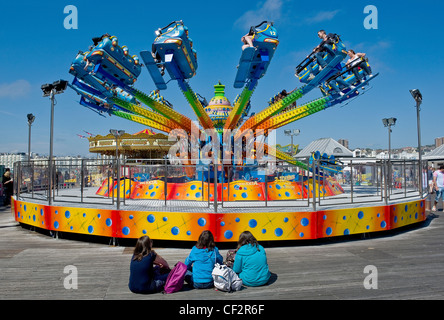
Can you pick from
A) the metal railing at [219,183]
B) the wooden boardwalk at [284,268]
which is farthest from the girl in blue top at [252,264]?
the metal railing at [219,183]

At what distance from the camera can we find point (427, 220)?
12.3 metres

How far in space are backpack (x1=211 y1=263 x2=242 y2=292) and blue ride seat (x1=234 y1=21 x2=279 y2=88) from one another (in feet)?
21.9

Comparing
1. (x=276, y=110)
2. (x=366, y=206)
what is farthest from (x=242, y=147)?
(x=366, y=206)

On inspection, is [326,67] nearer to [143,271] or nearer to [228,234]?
[228,234]

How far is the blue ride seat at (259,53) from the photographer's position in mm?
9469

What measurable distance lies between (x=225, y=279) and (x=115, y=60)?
25.9 ft

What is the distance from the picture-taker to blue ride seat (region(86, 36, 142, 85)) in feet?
31.6

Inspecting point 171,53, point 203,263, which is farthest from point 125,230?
point 171,53

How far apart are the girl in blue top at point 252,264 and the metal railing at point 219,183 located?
335 cm

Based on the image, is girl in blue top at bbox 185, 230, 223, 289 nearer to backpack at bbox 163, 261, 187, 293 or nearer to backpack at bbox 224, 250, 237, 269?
backpack at bbox 163, 261, 187, 293
